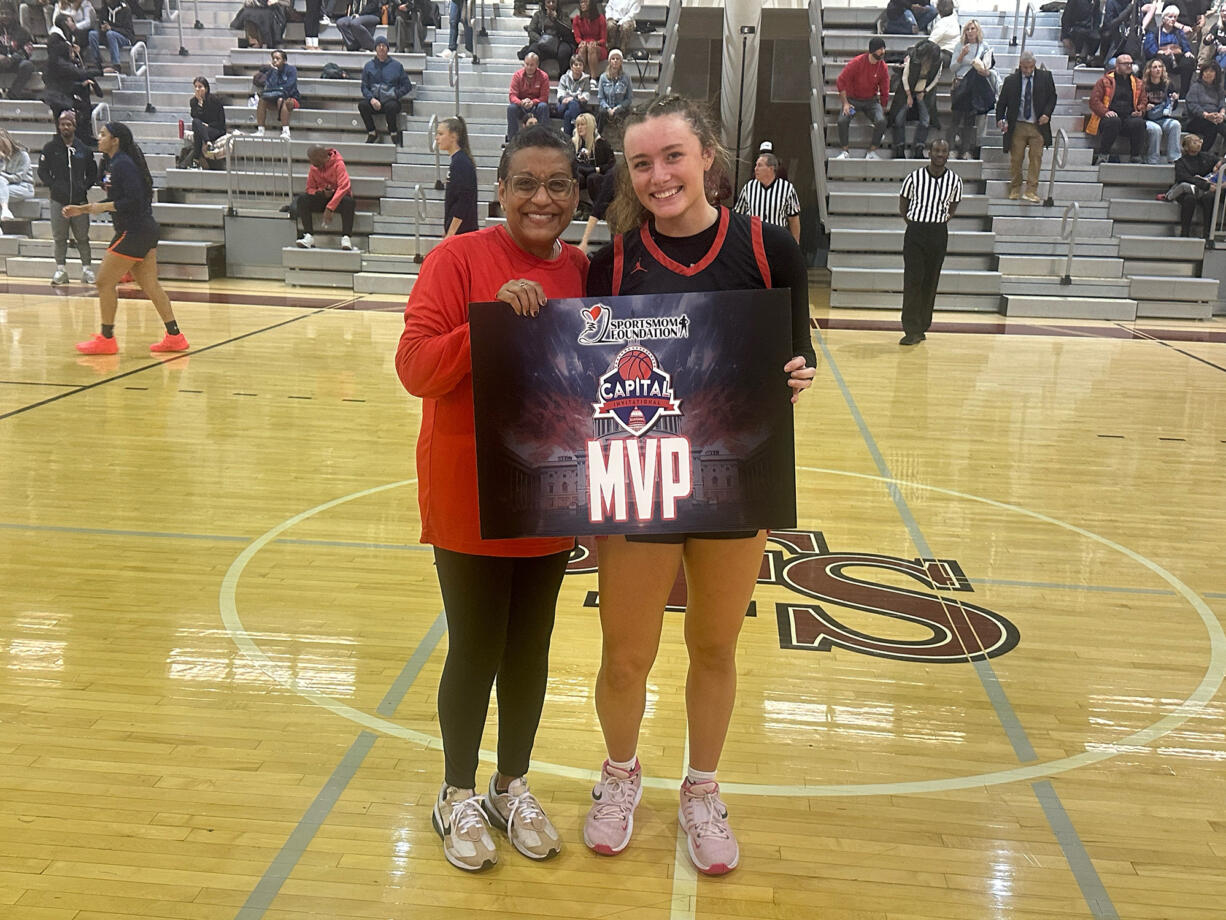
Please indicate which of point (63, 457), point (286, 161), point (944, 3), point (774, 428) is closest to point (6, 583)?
point (63, 457)

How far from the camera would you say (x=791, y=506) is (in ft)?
7.17

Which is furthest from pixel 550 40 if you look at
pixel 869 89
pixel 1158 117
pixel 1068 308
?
pixel 1158 117

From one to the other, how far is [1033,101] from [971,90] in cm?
77

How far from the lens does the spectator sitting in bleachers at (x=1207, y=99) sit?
44.7 feet

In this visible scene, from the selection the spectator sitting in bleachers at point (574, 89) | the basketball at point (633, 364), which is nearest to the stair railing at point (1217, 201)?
the spectator sitting in bleachers at point (574, 89)

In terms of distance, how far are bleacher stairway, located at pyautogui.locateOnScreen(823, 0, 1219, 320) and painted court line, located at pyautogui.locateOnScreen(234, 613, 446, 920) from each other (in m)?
10.2

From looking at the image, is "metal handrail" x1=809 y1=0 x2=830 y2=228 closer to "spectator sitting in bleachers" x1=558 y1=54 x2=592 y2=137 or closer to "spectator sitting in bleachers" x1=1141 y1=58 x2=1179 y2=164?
"spectator sitting in bleachers" x1=558 y1=54 x2=592 y2=137

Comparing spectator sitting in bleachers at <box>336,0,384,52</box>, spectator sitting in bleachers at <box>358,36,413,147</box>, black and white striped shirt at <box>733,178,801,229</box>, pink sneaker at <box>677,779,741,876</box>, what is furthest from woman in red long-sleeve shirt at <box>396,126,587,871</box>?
spectator sitting in bleachers at <box>336,0,384,52</box>

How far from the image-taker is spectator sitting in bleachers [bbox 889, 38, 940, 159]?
1359 centimetres

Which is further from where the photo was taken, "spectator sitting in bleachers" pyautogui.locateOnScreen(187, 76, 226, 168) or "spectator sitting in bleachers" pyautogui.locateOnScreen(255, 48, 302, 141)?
"spectator sitting in bleachers" pyautogui.locateOnScreen(255, 48, 302, 141)

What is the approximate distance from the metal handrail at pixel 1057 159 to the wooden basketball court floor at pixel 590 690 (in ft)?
25.5

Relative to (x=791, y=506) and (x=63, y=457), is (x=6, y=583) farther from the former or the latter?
(x=791, y=506)

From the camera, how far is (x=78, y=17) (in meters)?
16.3

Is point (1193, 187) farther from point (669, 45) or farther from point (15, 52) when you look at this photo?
A: point (15, 52)
